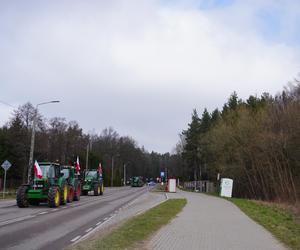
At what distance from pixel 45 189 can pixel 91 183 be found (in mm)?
21056

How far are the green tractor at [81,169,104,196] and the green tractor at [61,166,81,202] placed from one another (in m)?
11.4

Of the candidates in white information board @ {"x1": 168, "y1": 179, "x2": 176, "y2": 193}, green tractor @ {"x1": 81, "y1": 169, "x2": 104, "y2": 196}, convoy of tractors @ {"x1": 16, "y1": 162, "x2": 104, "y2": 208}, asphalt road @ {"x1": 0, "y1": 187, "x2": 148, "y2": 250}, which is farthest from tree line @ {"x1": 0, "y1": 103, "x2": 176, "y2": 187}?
asphalt road @ {"x1": 0, "y1": 187, "x2": 148, "y2": 250}

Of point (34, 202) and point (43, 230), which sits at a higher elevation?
point (34, 202)

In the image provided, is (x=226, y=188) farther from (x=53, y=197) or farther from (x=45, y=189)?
(x=53, y=197)

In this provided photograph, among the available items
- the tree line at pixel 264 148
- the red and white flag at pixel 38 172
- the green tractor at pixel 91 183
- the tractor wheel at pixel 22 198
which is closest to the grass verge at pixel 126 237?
the tractor wheel at pixel 22 198

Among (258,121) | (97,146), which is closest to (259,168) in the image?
(258,121)

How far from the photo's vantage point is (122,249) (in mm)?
11227

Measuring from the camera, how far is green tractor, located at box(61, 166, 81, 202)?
3450 cm

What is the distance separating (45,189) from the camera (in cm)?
2845

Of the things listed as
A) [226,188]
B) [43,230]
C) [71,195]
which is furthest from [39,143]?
[43,230]

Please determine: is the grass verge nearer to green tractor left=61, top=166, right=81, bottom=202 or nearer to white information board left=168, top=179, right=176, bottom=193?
green tractor left=61, top=166, right=81, bottom=202

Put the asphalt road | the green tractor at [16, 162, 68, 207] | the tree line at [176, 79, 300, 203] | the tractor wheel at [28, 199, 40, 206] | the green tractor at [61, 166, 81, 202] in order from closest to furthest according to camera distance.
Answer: the asphalt road < the green tractor at [16, 162, 68, 207] < the tractor wheel at [28, 199, 40, 206] < the green tractor at [61, 166, 81, 202] < the tree line at [176, 79, 300, 203]

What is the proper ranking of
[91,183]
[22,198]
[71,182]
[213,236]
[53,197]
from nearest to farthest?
1. [213,236]
2. [22,198]
3. [53,197]
4. [71,182]
5. [91,183]

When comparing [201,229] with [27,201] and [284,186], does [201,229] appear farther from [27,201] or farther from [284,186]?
[284,186]
